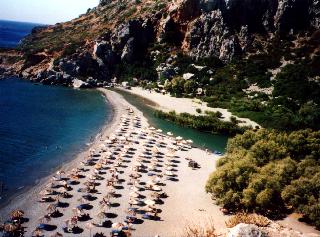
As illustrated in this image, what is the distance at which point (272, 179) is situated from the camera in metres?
39.2

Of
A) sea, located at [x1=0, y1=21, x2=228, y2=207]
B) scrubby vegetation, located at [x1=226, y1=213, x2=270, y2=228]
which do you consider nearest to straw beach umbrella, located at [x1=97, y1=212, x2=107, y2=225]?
sea, located at [x1=0, y1=21, x2=228, y2=207]

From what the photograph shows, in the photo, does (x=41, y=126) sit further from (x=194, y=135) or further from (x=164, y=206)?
(x=164, y=206)

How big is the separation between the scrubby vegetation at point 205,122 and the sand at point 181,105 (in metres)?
3.99

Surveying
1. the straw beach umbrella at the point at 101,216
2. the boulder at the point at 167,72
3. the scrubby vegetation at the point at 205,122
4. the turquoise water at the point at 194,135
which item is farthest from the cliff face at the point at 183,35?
the straw beach umbrella at the point at 101,216

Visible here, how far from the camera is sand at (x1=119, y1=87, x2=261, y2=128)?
86.0 metres

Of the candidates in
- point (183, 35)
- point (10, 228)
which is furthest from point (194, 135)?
point (183, 35)

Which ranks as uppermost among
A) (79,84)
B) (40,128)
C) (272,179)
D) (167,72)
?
(167,72)

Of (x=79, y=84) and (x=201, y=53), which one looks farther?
(x=201, y=53)

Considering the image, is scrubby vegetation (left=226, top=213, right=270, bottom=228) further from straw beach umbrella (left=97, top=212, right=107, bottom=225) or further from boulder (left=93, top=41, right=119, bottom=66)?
Result: boulder (left=93, top=41, right=119, bottom=66)

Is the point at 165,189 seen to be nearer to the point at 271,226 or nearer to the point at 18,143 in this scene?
the point at 271,226

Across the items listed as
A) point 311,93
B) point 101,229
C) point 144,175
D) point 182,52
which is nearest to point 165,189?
point 144,175

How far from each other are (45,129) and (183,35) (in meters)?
83.2

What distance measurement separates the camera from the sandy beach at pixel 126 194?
3569 centimetres

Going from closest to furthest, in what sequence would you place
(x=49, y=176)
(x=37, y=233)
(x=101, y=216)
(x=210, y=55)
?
(x=37, y=233) → (x=101, y=216) → (x=49, y=176) → (x=210, y=55)
